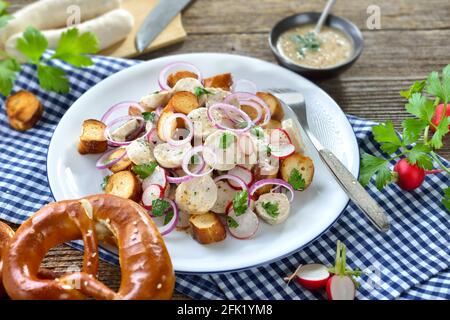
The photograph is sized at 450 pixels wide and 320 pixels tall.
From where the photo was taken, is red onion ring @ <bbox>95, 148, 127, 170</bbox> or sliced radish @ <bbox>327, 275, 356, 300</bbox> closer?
sliced radish @ <bbox>327, 275, 356, 300</bbox>

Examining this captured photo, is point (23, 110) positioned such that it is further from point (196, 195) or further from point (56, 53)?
point (196, 195)

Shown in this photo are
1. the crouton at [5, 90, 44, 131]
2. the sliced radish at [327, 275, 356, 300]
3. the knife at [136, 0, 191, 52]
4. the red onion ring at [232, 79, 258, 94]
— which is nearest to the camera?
the sliced radish at [327, 275, 356, 300]

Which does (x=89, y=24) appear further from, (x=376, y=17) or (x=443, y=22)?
(x=443, y=22)

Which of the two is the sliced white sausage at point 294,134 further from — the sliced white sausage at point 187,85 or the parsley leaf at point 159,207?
the parsley leaf at point 159,207

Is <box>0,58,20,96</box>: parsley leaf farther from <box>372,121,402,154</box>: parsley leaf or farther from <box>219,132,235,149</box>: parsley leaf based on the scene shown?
<box>372,121,402,154</box>: parsley leaf

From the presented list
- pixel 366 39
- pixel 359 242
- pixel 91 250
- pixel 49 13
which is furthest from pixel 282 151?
pixel 49 13

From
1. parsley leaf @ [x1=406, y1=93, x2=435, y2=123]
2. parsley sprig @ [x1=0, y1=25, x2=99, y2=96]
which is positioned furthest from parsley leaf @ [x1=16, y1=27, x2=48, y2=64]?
parsley leaf @ [x1=406, y1=93, x2=435, y2=123]
